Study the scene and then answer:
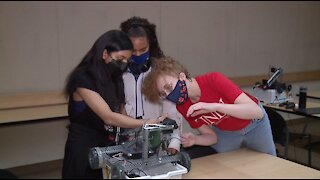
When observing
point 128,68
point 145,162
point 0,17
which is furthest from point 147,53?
point 0,17

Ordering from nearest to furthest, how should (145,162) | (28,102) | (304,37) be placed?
(145,162)
(304,37)
(28,102)

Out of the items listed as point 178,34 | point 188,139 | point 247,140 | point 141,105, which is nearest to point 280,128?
point 247,140

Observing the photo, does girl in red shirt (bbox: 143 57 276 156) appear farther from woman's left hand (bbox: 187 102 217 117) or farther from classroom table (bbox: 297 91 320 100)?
classroom table (bbox: 297 91 320 100)

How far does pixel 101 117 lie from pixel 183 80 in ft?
1.14

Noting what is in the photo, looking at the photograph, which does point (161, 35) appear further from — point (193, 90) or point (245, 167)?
point (245, 167)

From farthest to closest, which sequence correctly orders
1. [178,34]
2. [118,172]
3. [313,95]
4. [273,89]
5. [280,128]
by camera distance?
[178,34], [273,89], [313,95], [280,128], [118,172]

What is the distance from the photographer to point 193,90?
4.10 feet

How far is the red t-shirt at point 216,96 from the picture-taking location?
1.24 meters

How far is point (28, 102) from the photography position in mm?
2469

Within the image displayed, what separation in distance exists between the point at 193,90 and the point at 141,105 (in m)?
0.28

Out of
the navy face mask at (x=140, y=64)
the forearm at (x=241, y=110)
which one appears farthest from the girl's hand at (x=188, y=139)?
the navy face mask at (x=140, y=64)

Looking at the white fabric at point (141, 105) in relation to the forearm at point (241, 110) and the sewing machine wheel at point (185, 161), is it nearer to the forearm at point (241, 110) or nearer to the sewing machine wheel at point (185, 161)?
the sewing machine wheel at point (185, 161)

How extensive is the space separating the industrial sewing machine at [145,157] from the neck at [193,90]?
0.14m

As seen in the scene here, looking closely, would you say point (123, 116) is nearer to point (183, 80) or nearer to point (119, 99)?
point (119, 99)
